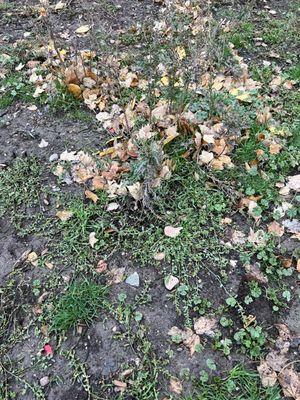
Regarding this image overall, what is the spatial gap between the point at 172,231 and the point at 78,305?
0.75 m

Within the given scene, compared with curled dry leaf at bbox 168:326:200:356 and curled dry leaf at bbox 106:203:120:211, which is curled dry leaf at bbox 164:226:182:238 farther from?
curled dry leaf at bbox 168:326:200:356

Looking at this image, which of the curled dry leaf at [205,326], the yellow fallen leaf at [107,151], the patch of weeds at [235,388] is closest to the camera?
the patch of weeds at [235,388]

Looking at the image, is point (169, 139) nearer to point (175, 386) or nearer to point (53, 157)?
point (53, 157)

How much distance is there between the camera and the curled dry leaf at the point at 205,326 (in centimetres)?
253

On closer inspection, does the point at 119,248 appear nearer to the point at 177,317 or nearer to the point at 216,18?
the point at 177,317

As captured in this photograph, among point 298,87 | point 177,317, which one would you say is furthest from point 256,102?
point 177,317

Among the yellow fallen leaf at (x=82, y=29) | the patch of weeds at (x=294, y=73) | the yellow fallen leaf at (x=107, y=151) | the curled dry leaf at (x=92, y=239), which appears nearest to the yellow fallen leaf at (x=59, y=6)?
the yellow fallen leaf at (x=82, y=29)

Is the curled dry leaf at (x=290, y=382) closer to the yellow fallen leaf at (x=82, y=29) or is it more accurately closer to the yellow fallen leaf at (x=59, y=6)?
the yellow fallen leaf at (x=82, y=29)

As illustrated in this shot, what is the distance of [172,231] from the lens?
9.52ft

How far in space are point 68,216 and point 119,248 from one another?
0.44 m

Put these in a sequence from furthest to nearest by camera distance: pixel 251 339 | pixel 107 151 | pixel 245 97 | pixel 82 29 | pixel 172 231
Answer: pixel 82 29 < pixel 245 97 < pixel 107 151 < pixel 172 231 < pixel 251 339

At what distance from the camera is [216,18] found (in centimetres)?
469

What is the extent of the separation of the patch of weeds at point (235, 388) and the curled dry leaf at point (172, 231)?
880 millimetres

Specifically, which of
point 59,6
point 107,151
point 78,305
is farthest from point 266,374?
point 59,6
